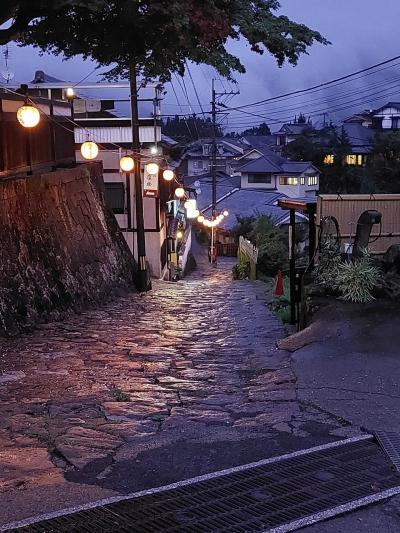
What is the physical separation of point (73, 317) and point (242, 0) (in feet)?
25.6

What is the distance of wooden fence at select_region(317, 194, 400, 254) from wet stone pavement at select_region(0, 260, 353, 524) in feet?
11.4

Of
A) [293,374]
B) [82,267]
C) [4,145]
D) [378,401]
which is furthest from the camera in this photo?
[82,267]

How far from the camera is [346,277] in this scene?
1066 cm

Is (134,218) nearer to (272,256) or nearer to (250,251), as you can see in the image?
(250,251)

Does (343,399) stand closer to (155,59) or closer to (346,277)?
(346,277)

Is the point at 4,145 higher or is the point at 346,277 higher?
the point at 4,145

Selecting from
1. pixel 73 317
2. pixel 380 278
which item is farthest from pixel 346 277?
pixel 73 317

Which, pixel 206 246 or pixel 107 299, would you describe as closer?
pixel 107 299

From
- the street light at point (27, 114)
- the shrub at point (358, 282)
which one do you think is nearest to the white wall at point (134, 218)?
the street light at point (27, 114)

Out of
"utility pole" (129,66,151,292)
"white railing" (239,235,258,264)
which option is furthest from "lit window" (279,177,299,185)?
"utility pole" (129,66,151,292)

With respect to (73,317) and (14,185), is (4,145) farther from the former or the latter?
(73,317)

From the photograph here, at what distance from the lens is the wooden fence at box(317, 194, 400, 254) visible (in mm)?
13969

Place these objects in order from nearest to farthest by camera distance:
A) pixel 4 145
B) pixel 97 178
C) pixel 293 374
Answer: pixel 293 374 → pixel 4 145 → pixel 97 178

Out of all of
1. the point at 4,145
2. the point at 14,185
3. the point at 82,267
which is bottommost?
the point at 82,267
